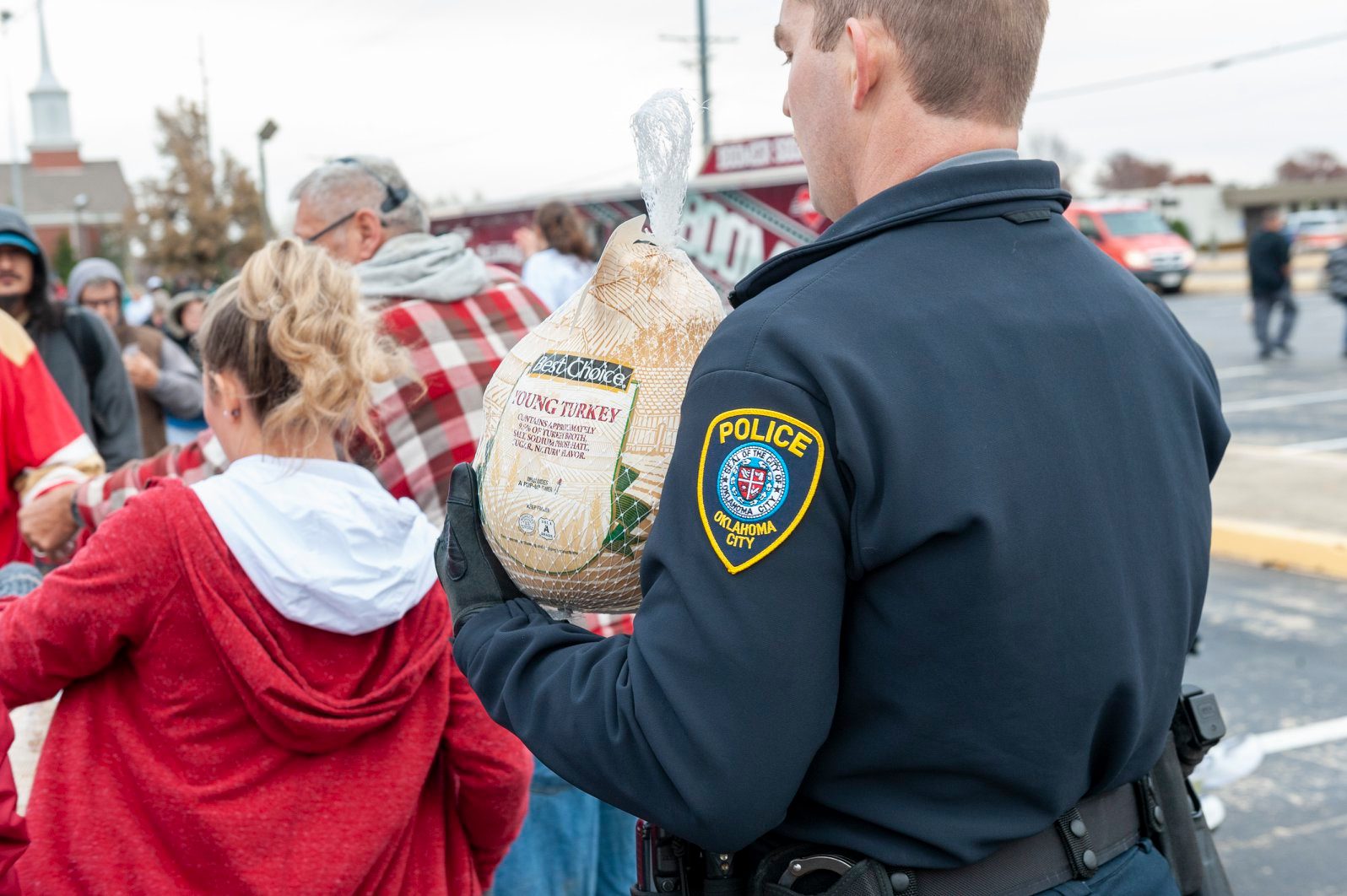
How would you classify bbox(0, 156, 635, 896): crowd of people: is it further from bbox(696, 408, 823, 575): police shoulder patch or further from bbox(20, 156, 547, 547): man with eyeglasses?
bbox(696, 408, 823, 575): police shoulder patch

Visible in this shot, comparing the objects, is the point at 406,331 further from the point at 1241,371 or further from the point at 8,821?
the point at 1241,371

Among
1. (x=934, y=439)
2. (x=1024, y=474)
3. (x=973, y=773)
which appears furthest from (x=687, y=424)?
(x=973, y=773)

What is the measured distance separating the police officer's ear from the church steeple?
233 feet

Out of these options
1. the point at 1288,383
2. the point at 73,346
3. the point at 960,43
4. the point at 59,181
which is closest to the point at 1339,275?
the point at 1288,383

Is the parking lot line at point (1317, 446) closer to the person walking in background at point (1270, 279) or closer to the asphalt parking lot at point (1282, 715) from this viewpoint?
the asphalt parking lot at point (1282, 715)

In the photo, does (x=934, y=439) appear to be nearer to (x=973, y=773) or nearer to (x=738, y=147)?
(x=973, y=773)

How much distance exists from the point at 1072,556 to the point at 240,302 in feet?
5.30

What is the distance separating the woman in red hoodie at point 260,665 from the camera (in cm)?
204

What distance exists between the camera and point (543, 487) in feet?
4.93

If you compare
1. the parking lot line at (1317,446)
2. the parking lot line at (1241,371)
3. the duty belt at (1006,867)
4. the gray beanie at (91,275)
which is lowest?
the parking lot line at (1241,371)

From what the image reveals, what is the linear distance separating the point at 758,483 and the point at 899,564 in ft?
0.57

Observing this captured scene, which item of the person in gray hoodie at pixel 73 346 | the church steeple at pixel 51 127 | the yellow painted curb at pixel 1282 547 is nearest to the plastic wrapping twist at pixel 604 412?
the person in gray hoodie at pixel 73 346

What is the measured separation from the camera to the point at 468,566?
158cm

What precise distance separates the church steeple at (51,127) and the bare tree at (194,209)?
20.8 m
